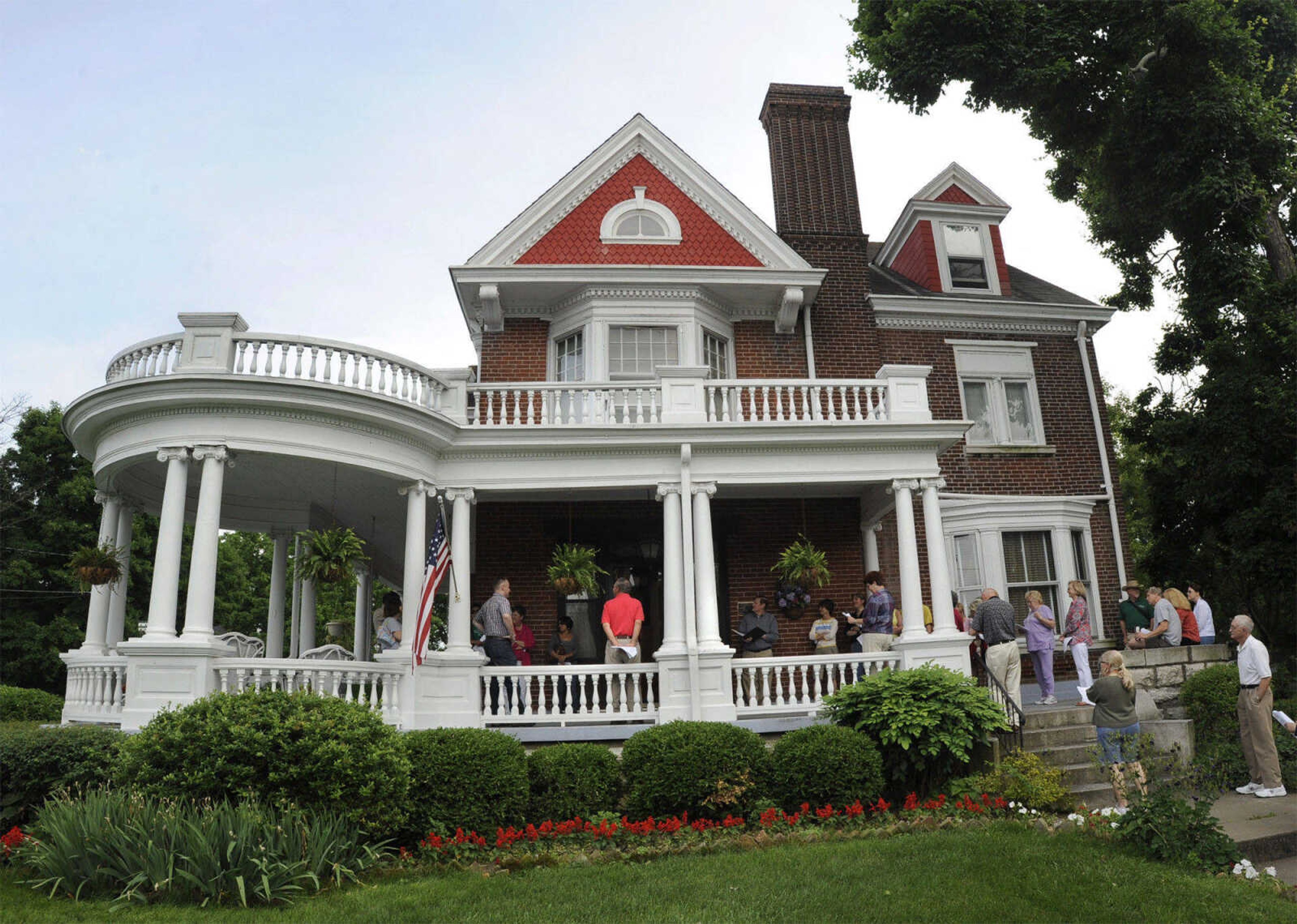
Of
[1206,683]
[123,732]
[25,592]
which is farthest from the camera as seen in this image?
[25,592]

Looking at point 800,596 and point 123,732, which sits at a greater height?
point 800,596

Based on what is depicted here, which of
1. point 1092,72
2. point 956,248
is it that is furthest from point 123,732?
point 1092,72

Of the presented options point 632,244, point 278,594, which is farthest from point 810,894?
point 632,244

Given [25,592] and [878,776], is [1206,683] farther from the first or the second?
[25,592]

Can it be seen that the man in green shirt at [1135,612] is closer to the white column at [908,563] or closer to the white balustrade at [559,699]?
the white column at [908,563]

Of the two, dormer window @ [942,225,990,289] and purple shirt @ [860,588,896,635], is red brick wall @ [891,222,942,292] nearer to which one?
dormer window @ [942,225,990,289]

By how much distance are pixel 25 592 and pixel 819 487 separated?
25.4 metres

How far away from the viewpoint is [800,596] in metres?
14.4

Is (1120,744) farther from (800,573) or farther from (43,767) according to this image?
(43,767)

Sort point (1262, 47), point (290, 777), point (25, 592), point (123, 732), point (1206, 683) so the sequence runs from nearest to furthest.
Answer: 1. point (290, 777)
2. point (123, 732)
3. point (1206, 683)
4. point (1262, 47)
5. point (25, 592)

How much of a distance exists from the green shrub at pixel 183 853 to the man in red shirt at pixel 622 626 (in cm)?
500

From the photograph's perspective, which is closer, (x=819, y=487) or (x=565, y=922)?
(x=565, y=922)

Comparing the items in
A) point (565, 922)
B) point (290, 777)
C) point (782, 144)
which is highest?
point (782, 144)

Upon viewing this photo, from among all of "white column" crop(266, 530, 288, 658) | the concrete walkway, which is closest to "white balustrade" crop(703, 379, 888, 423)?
the concrete walkway
